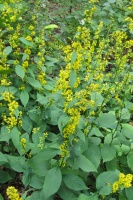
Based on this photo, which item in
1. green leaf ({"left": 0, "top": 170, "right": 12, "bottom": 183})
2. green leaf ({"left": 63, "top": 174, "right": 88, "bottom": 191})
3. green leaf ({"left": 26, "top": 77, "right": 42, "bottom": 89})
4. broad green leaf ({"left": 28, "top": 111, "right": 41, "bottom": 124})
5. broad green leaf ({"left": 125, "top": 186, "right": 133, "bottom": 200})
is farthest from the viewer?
green leaf ({"left": 26, "top": 77, "right": 42, "bottom": 89})

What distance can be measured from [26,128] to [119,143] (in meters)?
0.95

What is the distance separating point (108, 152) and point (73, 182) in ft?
1.62

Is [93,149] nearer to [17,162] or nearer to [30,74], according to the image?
[17,162]

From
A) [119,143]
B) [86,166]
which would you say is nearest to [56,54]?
[119,143]

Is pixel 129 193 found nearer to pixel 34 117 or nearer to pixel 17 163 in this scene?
pixel 17 163

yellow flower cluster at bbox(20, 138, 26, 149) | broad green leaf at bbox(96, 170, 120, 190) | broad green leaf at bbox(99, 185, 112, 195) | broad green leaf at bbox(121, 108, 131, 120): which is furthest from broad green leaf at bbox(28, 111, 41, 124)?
broad green leaf at bbox(99, 185, 112, 195)

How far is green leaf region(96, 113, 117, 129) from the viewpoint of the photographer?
2.78 meters

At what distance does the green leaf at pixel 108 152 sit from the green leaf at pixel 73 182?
380mm

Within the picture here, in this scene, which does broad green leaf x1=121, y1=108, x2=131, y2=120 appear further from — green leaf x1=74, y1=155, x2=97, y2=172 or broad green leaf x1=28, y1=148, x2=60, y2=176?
broad green leaf x1=28, y1=148, x2=60, y2=176

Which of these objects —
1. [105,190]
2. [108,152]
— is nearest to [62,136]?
[105,190]

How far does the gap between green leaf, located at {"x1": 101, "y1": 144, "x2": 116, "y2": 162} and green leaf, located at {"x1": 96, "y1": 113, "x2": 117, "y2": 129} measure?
21 centimetres

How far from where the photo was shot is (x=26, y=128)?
10.6 ft

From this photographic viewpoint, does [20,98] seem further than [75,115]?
Yes

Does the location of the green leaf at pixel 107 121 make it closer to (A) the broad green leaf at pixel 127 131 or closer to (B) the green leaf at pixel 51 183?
(A) the broad green leaf at pixel 127 131
